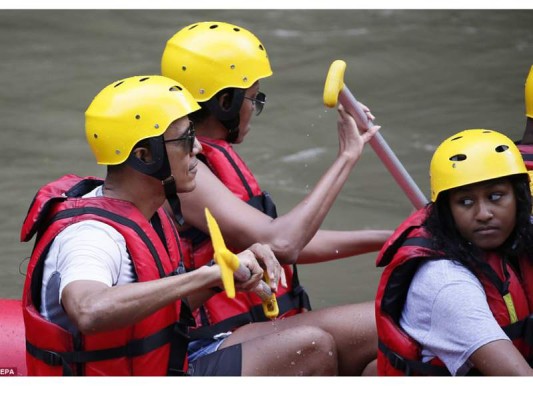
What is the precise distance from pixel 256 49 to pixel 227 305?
2.65ft

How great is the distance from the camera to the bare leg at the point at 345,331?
3727 mm

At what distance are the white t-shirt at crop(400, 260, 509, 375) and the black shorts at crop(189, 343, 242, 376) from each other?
1.78 feet

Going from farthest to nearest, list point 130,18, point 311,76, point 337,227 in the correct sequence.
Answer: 1. point 130,18
2. point 311,76
3. point 337,227

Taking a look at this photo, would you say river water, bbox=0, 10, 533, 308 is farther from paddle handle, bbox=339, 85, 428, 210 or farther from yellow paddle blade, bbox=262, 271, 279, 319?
yellow paddle blade, bbox=262, 271, 279, 319

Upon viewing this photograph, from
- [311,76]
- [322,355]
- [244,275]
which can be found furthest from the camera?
[311,76]

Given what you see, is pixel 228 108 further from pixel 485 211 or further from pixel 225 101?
pixel 485 211

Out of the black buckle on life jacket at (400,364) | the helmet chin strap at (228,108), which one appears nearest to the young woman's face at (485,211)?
the black buckle on life jacket at (400,364)

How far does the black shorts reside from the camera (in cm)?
348

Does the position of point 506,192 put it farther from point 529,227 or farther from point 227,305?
point 227,305

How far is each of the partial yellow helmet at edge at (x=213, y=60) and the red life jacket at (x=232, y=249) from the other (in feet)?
0.59

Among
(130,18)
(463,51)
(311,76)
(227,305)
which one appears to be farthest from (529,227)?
(130,18)

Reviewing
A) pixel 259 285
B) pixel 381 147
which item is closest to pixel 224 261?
pixel 259 285

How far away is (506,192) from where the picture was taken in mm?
3262

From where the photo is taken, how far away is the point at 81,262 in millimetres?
2961
